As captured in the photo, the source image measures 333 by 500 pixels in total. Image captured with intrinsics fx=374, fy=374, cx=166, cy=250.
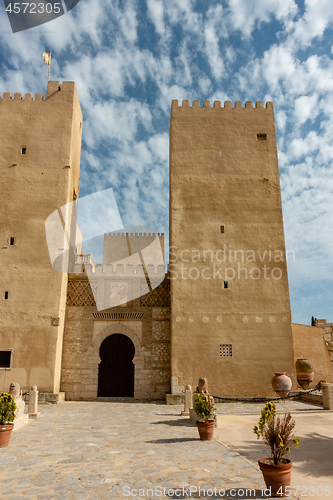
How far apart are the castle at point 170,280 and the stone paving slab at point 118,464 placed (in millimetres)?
4320

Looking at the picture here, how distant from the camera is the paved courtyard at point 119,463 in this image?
4387mm

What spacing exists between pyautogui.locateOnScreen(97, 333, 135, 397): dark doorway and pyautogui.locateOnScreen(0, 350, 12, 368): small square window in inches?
122

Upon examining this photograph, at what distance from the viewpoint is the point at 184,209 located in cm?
1426

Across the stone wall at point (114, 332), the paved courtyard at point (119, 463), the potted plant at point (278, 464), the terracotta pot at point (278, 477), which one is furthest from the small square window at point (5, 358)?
the terracotta pot at point (278, 477)

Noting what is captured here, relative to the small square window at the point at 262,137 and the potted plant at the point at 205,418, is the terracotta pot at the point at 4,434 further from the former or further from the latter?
the small square window at the point at 262,137

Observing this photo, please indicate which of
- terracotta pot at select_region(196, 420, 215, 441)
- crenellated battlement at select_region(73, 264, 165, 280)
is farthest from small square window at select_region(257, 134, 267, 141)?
terracotta pot at select_region(196, 420, 215, 441)

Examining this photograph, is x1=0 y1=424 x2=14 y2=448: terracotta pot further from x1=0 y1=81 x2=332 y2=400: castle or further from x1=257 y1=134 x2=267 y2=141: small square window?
x1=257 y1=134 x2=267 y2=141: small square window

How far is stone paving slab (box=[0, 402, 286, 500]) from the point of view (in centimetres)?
439

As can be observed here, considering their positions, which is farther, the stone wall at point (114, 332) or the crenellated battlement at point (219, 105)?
the crenellated battlement at point (219, 105)

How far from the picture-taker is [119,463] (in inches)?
218

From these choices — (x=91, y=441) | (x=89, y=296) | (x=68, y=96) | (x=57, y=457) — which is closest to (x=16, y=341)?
(x=89, y=296)

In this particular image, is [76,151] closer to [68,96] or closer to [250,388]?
[68,96]

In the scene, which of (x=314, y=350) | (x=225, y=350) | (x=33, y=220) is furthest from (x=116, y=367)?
(x=314, y=350)

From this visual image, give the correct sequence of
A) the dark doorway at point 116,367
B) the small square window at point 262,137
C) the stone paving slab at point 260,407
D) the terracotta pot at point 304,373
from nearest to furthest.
→ the stone paving slab at point 260,407, the terracotta pot at point 304,373, the dark doorway at point 116,367, the small square window at point 262,137
